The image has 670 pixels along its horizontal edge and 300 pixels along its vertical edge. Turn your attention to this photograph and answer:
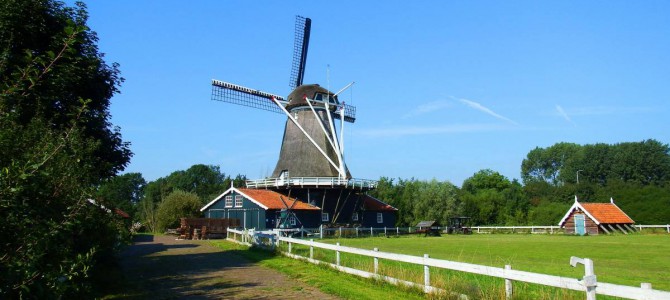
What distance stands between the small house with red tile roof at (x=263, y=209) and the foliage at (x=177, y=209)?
25.7 feet

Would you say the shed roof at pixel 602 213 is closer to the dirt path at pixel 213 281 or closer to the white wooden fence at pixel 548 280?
the dirt path at pixel 213 281

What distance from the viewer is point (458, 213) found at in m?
57.3

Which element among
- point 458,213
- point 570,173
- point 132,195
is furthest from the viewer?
point 132,195

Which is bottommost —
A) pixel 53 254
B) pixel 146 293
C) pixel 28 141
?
pixel 146 293

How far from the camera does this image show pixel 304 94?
45469 millimetres

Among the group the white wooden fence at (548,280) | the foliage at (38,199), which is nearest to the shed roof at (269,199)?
the white wooden fence at (548,280)

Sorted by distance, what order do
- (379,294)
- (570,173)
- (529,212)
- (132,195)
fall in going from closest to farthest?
(379,294) → (529,212) → (570,173) → (132,195)

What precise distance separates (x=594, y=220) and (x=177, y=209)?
37.4 metres

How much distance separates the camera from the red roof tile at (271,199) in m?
39.7

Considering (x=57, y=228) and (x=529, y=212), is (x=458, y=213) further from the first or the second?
(x=57, y=228)

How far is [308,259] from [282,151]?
3061 centimetres

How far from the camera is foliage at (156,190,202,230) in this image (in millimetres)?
50812

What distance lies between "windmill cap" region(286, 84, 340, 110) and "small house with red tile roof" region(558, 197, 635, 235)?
23137 mm

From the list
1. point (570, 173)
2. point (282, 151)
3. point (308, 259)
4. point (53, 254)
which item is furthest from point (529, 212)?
point (53, 254)
